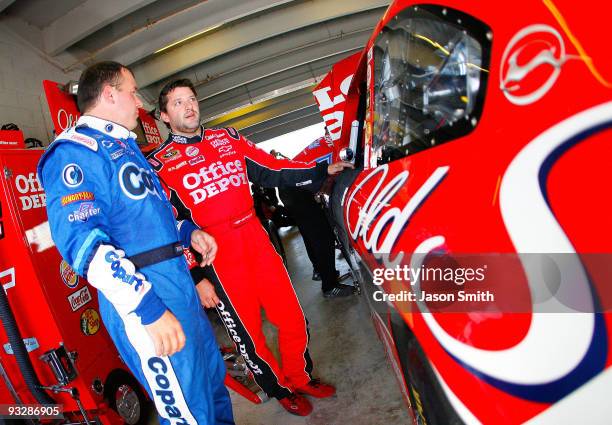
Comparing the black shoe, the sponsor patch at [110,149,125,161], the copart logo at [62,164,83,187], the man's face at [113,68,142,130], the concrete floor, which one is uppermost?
the man's face at [113,68,142,130]

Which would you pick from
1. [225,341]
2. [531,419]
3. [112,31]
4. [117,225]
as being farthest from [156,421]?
Result: [112,31]

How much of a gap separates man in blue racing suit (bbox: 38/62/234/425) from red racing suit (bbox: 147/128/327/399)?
0.51m

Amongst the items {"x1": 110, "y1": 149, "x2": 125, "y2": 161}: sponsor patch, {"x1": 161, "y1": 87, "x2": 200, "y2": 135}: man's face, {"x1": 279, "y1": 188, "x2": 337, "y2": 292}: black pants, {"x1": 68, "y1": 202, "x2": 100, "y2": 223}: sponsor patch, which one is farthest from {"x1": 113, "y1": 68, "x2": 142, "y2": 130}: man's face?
{"x1": 279, "y1": 188, "x2": 337, "y2": 292}: black pants

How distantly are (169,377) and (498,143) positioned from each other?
51.3 inches

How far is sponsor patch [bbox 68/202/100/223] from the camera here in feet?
3.76

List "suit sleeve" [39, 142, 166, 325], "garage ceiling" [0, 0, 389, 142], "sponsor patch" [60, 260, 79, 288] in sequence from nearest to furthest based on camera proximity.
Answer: "suit sleeve" [39, 142, 166, 325], "sponsor patch" [60, 260, 79, 288], "garage ceiling" [0, 0, 389, 142]

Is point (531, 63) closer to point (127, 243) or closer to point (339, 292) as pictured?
point (127, 243)

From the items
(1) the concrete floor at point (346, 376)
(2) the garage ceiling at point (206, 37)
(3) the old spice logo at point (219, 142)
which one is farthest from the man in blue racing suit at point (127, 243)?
(2) the garage ceiling at point (206, 37)

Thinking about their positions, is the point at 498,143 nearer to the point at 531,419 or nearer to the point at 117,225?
the point at 531,419

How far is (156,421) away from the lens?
2596mm

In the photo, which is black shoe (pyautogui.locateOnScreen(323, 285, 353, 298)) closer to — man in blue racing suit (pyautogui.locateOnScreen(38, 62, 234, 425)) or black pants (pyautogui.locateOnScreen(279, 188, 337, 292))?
black pants (pyautogui.locateOnScreen(279, 188, 337, 292))

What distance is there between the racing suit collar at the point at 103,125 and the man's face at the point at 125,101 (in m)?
0.04

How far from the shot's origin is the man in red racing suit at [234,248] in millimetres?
2117

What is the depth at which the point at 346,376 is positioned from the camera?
2.42m
